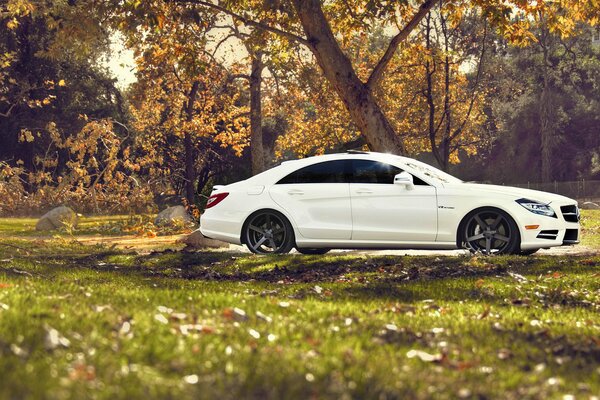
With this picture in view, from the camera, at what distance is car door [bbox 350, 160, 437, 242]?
44.7 ft

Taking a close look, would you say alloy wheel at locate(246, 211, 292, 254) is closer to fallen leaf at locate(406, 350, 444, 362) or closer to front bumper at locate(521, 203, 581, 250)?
front bumper at locate(521, 203, 581, 250)

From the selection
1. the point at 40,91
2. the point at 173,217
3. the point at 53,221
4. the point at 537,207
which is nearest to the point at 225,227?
the point at 537,207

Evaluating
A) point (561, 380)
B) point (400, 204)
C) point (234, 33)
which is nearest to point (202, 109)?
point (234, 33)

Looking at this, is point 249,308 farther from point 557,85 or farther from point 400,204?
point 557,85

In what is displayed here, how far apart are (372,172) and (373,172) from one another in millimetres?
17

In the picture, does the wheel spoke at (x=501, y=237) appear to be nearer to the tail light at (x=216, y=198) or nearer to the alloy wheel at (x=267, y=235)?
the alloy wheel at (x=267, y=235)

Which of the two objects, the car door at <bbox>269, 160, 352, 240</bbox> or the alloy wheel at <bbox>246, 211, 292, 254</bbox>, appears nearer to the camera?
the car door at <bbox>269, 160, 352, 240</bbox>

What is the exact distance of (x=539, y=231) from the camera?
13.5 metres

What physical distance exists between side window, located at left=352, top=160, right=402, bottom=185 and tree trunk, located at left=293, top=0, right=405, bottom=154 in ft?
18.0

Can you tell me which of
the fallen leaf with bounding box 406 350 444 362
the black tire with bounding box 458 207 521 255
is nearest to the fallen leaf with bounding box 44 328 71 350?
the fallen leaf with bounding box 406 350 444 362

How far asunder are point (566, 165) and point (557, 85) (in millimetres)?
5593

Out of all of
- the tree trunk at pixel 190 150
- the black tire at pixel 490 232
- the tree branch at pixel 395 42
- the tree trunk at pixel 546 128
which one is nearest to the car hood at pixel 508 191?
the black tire at pixel 490 232

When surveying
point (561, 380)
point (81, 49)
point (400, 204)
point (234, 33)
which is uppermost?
point (234, 33)

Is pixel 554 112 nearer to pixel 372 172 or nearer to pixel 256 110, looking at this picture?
pixel 256 110
